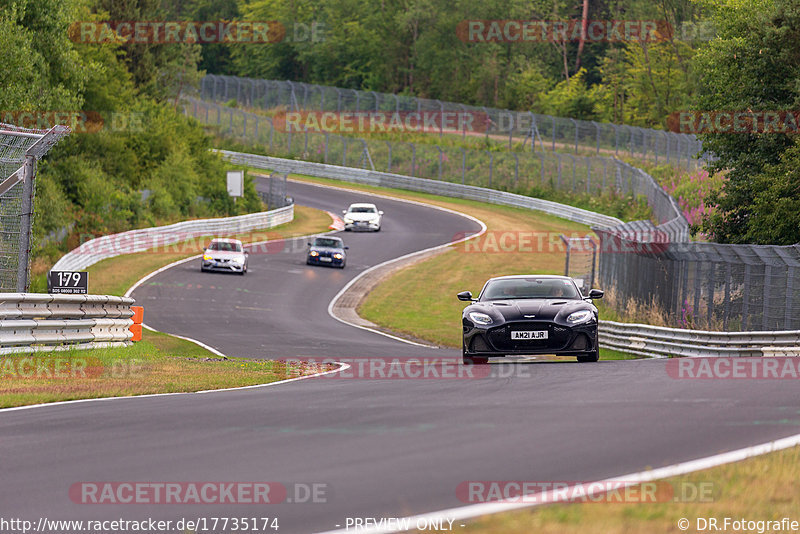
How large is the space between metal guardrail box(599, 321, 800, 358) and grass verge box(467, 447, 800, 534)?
12.6 metres

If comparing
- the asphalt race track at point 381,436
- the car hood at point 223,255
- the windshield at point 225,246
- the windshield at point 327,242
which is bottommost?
the windshield at point 327,242

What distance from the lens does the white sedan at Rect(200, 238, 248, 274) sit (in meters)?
39.2

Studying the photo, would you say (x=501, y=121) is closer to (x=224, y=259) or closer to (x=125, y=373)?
(x=224, y=259)

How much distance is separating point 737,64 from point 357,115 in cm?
5576

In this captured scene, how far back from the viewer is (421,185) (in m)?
71.9

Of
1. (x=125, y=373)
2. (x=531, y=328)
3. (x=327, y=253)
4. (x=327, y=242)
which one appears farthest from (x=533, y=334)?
(x=327, y=242)

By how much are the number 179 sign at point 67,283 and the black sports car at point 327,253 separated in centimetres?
2656

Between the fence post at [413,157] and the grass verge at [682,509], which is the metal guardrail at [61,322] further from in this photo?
the fence post at [413,157]

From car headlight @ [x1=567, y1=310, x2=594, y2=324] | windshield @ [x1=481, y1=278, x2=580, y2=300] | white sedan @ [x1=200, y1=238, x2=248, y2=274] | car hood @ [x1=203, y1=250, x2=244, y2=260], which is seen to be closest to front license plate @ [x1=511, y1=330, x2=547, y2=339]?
car headlight @ [x1=567, y1=310, x2=594, y2=324]

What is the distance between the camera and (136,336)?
1903cm

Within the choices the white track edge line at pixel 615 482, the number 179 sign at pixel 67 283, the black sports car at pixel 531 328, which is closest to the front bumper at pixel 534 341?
the black sports car at pixel 531 328

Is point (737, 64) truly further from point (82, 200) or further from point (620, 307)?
point (82, 200)

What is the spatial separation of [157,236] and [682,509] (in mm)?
41807

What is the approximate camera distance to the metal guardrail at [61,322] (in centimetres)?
1467
